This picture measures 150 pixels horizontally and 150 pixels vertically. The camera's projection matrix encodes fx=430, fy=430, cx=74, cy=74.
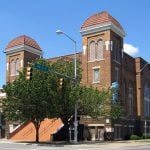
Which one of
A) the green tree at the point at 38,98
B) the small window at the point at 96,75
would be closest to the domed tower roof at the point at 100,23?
the small window at the point at 96,75

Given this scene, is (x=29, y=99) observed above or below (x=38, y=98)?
below

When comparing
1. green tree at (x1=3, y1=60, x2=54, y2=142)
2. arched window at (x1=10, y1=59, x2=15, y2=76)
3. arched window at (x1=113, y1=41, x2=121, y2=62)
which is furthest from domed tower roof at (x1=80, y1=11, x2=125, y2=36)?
arched window at (x1=10, y1=59, x2=15, y2=76)

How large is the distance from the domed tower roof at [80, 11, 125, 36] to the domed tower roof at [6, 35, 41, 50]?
12589mm

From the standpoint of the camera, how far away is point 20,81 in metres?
46.1

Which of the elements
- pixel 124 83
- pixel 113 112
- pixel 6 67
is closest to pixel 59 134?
pixel 113 112

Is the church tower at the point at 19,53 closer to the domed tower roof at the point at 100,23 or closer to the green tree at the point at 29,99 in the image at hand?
the domed tower roof at the point at 100,23

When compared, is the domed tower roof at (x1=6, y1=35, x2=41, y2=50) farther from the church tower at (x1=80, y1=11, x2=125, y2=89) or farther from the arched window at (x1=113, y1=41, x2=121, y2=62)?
the arched window at (x1=113, y1=41, x2=121, y2=62)

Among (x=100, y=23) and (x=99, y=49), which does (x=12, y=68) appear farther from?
(x=100, y=23)

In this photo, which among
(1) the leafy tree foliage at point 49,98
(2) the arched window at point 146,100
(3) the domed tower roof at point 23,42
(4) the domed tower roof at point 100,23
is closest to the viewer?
(1) the leafy tree foliage at point 49,98

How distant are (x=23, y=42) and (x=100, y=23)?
15636 millimetres

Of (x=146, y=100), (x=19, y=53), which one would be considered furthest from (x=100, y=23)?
(x=146, y=100)

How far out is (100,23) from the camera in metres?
58.2

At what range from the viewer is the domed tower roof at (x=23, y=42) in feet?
226

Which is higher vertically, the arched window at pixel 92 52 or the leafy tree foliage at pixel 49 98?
the arched window at pixel 92 52
